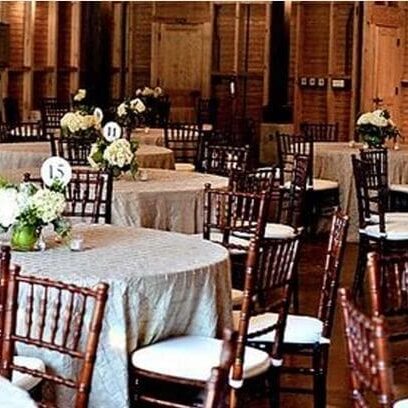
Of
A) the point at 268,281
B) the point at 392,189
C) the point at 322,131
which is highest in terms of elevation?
the point at 322,131

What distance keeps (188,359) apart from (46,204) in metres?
0.87

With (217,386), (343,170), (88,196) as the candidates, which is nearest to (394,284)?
(217,386)

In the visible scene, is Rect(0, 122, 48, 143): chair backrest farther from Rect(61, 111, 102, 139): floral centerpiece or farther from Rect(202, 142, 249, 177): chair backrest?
Rect(202, 142, 249, 177): chair backrest

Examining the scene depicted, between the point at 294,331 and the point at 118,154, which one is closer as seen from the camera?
the point at 294,331

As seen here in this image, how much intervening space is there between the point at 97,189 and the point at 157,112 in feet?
26.6

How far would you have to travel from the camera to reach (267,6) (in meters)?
15.1

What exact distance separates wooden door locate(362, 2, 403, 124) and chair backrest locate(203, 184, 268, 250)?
7327 mm

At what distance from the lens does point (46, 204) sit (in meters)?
4.20

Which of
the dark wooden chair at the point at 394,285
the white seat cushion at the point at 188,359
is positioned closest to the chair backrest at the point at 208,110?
the white seat cushion at the point at 188,359

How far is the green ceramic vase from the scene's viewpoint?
4324 millimetres

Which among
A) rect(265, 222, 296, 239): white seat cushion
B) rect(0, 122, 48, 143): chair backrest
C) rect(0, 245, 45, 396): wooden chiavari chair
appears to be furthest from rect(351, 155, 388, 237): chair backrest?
rect(0, 122, 48, 143): chair backrest

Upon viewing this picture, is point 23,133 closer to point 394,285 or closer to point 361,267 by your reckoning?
point 361,267

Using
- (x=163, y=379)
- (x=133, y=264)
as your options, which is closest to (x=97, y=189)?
(x=133, y=264)

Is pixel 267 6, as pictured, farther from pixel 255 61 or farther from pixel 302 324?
pixel 302 324
